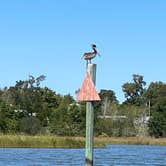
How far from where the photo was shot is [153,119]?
127125mm

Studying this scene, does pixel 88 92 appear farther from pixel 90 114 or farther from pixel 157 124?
pixel 157 124

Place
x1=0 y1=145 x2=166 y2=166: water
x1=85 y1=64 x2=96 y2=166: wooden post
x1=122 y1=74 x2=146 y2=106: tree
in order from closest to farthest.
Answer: x1=85 y1=64 x2=96 y2=166: wooden post
x1=0 y1=145 x2=166 y2=166: water
x1=122 y1=74 x2=146 y2=106: tree

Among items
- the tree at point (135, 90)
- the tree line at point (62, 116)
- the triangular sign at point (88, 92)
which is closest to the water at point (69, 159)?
the triangular sign at point (88, 92)

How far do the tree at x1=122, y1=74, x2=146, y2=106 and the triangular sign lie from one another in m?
167

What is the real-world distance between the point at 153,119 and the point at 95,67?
376 ft

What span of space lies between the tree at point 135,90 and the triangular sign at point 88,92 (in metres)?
167

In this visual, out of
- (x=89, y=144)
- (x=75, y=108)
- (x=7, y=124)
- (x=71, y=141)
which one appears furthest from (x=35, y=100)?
(x=89, y=144)

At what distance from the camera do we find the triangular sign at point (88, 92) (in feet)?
43.8

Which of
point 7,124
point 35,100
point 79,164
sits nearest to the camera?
point 79,164

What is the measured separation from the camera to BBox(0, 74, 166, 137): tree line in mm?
104844

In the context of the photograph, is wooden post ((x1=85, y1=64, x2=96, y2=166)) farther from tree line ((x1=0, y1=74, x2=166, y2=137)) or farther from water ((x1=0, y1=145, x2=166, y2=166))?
tree line ((x1=0, y1=74, x2=166, y2=137))

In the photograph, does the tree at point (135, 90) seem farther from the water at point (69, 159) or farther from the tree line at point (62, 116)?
the water at point (69, 159)

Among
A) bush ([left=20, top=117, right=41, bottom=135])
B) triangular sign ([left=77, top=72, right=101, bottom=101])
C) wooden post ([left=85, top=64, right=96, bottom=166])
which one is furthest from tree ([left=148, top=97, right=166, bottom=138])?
triangular sign ([left=77, top=72, right=101, bottom=101])

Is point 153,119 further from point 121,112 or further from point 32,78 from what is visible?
point 32,78
